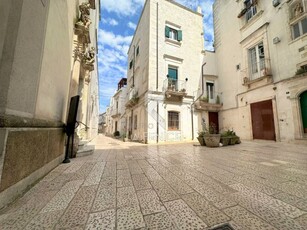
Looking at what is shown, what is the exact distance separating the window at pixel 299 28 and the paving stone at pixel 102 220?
Answer: 11.6 m

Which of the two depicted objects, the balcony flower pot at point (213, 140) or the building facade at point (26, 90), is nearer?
the building facade at point (26, 90)

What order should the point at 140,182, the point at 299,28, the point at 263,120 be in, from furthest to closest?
1. the point at 263,120
2. the point at 299,28
3. the point at 140,182

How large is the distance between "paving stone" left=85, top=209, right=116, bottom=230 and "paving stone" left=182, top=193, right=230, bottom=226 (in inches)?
30.5

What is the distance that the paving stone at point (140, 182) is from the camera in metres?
1.91

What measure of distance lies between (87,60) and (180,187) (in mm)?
5441

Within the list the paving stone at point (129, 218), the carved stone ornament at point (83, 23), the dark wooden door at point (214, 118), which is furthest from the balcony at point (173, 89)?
the paving stone at point (129, 218)

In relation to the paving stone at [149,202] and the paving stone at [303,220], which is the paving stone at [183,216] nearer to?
the paving stone at [149,202]

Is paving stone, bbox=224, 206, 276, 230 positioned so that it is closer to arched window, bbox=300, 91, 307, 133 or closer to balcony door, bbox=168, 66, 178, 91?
arched window, bbox=300, 91, 307, 133

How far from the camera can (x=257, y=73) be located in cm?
951

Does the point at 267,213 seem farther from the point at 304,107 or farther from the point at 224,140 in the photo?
the point at 304,107

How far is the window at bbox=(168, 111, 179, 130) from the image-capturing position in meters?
10.1

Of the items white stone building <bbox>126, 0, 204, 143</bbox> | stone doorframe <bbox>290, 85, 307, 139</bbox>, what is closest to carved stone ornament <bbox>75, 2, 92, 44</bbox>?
white stone building <bbox>126, 0, 204, 143</bbox>

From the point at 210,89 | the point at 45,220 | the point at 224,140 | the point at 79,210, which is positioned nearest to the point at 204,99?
the point at 210,89

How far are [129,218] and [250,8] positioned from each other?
47.7 ft
